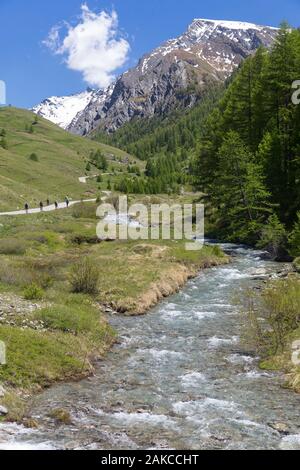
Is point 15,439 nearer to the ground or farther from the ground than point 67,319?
nearer to the ground

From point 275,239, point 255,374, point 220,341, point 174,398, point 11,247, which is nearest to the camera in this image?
point 174,398

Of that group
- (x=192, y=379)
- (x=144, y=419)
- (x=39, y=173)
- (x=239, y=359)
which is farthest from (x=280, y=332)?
(x=39, y=173)

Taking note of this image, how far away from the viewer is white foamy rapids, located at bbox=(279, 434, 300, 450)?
39.7 feet

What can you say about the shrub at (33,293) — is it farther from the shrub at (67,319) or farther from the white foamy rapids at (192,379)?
the white foamy rapids at (192,379)

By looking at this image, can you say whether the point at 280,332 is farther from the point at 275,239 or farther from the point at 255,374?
the point at 275,239

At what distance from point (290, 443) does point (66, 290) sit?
1786 centimetres

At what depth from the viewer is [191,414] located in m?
14.2

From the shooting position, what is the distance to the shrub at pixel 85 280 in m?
28.0

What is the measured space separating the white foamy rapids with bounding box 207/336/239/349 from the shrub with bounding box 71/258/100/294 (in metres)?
9.00

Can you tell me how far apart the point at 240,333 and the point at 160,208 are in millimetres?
63295

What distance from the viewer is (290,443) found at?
12.3 meters

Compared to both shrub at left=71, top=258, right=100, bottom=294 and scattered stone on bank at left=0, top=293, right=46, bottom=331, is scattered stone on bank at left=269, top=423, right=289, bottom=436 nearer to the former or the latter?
scattered stone on bank at left=0, top=293, right=46, bottom=331

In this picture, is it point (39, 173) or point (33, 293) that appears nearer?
point (33, 293)

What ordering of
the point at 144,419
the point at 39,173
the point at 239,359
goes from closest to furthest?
the point at 144,419 → the point at 239,359 → the point at 39,173
